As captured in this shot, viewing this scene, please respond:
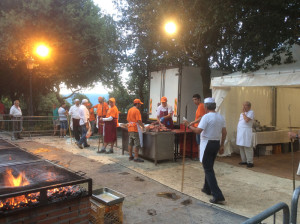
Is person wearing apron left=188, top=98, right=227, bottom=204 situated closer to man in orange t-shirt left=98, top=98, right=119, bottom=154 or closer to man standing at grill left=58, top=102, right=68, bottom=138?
man in orange t-shirt left=98, top=98, right=119, bottom=154

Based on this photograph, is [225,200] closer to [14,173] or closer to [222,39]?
[14,173]

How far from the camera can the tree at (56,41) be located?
15.5 m

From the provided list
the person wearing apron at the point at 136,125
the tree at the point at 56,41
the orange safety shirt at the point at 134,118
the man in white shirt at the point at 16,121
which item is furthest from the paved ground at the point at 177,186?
the tree at the point at 56,41

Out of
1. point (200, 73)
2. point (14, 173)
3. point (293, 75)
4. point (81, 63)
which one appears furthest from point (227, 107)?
point (81, 63)

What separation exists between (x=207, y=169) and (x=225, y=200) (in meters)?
0.77

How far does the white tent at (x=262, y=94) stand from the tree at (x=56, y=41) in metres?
9.80

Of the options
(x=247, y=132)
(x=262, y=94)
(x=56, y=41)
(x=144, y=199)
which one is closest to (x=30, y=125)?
(x=56, y=41)

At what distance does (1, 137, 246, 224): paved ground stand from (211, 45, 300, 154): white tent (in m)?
3.65

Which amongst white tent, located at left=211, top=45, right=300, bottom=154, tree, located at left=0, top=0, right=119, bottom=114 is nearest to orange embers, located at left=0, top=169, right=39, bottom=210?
white tent, located at left=211, top=45, right=300, bottom=154

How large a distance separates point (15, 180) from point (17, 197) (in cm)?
44

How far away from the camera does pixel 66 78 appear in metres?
19.9

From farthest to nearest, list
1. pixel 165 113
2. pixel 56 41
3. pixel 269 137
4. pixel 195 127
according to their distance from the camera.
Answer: pixel 56 41 → pixel 269 137 → pixel 165 113 → pixel 195 127

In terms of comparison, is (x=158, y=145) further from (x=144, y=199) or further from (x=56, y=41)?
(x=56, y=41)

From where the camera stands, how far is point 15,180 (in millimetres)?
3480
